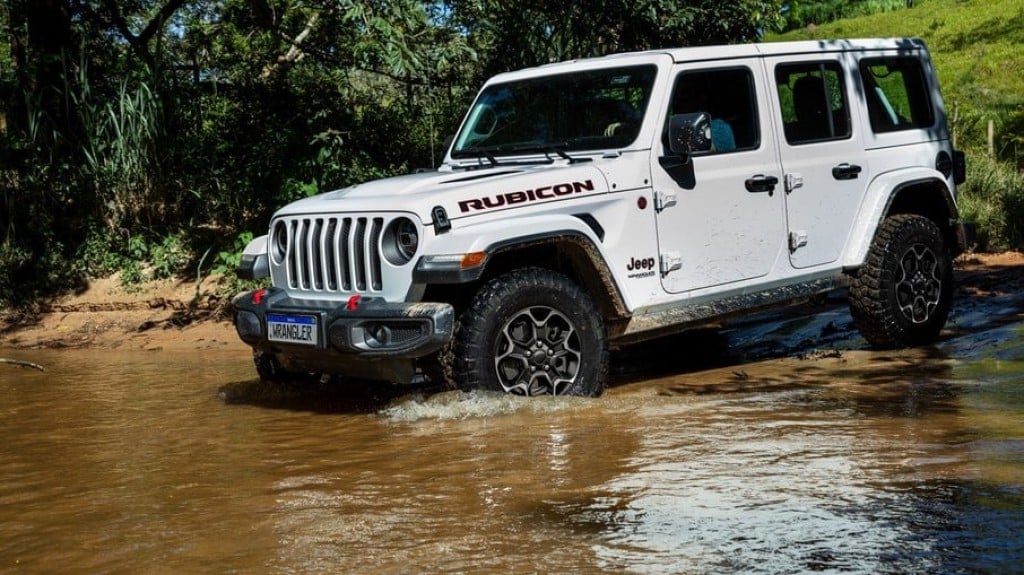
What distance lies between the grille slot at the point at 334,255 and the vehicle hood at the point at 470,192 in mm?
69

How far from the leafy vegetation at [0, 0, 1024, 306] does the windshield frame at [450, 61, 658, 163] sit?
3451mm

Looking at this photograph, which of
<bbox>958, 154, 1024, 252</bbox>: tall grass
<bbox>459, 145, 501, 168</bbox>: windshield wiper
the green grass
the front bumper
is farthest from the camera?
the green grass

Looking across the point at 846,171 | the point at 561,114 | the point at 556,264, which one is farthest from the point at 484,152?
the point at 846,171

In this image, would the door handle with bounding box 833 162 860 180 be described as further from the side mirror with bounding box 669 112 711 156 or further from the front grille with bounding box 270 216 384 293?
the front grille with bounding box 270 216 384 293

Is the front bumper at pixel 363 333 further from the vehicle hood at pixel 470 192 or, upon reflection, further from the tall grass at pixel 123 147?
the tall grass at pixel 123 147

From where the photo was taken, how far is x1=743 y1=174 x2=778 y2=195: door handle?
734 centimetres

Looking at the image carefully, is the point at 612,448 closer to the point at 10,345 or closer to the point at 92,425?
the point at 92,425

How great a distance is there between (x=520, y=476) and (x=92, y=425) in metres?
2.89

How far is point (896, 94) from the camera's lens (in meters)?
8.36

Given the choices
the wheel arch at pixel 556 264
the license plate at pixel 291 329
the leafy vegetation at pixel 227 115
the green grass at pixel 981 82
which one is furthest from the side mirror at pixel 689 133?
the green grass at pixel 981 82

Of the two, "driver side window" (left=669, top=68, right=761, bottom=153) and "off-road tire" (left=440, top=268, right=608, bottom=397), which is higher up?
"driver side window" (left=669, top=68, right=761, bottom=153)

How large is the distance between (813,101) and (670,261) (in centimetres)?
157

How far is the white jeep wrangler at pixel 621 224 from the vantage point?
6332 millimetres

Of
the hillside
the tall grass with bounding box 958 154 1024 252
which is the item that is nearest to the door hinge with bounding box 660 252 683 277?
the tall grass with bounding box 958 154 1024 252
